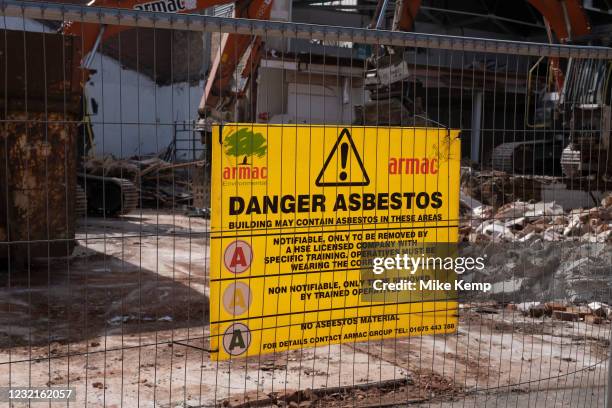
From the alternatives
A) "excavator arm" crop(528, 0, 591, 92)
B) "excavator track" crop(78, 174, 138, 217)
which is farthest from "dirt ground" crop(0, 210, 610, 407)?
"excavator arm" crop(528, 0, 591, 92)

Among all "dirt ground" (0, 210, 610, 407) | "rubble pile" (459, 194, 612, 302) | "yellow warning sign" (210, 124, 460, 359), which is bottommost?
"dirt ground" (0, 210, 610, 407)

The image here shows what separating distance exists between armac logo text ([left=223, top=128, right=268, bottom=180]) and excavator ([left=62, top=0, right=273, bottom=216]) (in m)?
4.42

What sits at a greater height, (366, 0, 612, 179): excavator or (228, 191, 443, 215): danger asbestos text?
(366, 0, 612, 179): excavator

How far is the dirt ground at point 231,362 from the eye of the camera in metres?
5.16

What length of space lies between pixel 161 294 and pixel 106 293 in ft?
2.13

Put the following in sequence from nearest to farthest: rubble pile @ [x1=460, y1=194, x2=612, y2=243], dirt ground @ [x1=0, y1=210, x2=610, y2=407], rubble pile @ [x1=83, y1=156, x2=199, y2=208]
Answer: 1. dirt ground @ [x1=0, y1=210, x2=610, y2=407]
2. rubble pile @ [x1=460, y1=194, x2=612, y2=243]
3. rubble pile @ [x1=83, y1=156, x2=199, y2=208]

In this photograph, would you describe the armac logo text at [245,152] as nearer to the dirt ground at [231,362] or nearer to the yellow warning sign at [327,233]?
the yellow warning sign at [327,233]

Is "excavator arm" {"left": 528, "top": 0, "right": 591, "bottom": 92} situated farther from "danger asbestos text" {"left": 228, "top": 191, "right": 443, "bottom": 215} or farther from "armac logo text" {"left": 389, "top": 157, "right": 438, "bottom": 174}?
"danger asbestos text" {"left": 228, "top": 191, "right": 443, "bottom": 215}

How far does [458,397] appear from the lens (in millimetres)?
5348

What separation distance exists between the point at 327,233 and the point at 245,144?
26.0 inches

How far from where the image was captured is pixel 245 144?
12.5ft

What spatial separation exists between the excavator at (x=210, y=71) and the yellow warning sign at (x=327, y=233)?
166 inches

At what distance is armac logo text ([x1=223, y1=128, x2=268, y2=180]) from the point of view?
3.76m

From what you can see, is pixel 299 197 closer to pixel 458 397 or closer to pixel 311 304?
pixel 311 304
